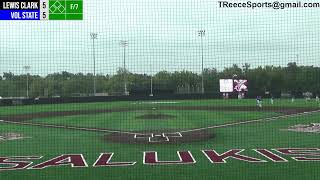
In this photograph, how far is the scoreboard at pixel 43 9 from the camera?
9.33 meters

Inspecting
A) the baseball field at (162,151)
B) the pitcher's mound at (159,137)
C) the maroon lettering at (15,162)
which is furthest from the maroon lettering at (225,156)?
the maroon lettering at (15,162)

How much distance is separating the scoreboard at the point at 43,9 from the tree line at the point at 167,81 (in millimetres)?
16089

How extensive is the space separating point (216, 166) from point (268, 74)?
968 inches

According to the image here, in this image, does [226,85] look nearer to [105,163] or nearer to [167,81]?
[167,81]

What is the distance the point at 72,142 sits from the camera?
14.7 metres

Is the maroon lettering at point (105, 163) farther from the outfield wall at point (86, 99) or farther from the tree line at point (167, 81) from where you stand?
the outfield wall at point (86, 99)

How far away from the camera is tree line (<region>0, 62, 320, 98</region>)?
28458 mm

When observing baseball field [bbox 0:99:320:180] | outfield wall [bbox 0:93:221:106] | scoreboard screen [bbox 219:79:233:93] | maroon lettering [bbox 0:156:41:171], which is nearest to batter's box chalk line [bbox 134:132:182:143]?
baseball field [bbox 0:99:320:180]

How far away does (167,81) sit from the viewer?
3669cm

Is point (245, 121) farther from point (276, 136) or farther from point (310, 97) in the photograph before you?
point (310, 97)

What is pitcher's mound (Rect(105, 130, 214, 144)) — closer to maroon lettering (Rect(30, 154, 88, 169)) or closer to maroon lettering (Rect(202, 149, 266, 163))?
maroon lettering (Rect(202, 149, 266, 163))

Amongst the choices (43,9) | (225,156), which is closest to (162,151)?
(225,156)

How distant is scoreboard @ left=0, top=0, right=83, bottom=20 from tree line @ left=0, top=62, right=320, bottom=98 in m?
16.1

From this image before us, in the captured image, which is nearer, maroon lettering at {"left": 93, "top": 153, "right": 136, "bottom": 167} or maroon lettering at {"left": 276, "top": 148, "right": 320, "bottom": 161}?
maroon lettering at {"left": 93, "top": 153, "right": 136, "bottom": 167}
